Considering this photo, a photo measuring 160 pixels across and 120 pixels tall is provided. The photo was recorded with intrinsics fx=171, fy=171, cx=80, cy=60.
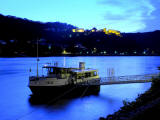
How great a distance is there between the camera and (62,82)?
2227 cm

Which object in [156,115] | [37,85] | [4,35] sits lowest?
[37,85]

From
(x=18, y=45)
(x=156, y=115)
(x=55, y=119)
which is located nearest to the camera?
(x=156, y=115)

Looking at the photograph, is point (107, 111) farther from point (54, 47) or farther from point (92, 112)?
point (54, 47)

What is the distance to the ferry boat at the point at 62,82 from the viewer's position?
21375 mm

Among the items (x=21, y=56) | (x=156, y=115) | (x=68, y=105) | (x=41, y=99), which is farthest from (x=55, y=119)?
(x=21, y=56)

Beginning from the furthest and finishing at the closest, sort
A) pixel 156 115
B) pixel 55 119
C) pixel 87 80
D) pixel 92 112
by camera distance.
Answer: pixel 87 80 → pixel 92 112 → pixel 55 119 → pixel 156 115

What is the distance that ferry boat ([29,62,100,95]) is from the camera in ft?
70.1

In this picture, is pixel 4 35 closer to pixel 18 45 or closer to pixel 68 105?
pixel 18 45

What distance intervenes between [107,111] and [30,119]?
818 cm

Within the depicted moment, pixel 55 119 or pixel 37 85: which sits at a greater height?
pixel 37 85

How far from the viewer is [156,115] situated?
7.09 meters

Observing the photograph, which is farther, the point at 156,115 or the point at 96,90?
the point at 96,90

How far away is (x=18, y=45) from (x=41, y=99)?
173 m

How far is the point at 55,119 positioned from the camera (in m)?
16.9
